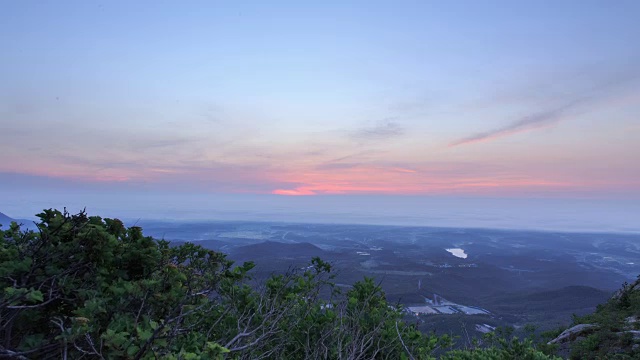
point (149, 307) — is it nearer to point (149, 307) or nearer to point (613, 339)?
point (149, 307)

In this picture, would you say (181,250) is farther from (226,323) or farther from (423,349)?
(423,349)

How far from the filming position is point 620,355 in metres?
9.30

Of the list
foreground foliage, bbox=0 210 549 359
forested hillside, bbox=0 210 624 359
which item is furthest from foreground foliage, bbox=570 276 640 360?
foreground foliage, bbox=0 210 549 359

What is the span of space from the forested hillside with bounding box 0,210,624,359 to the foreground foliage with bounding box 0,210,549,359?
0.05ft

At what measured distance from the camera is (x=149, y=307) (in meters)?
4.05

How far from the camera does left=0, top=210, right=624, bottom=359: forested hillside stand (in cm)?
342

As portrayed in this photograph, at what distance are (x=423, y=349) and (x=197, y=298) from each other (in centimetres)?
428

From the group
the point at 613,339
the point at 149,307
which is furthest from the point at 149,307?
the point at 613,339

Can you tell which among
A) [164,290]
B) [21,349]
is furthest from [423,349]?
[21,349]

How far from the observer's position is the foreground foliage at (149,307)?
3.42 meters

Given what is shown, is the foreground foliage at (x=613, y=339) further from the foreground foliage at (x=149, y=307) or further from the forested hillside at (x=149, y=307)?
the foreground foliage at (x=149, y=307)

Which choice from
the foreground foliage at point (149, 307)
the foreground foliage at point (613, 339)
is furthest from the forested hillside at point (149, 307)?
the foreground foliage at point (613, 339)

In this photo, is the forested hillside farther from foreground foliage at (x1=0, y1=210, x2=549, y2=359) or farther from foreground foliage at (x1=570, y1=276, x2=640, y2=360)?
foreground foliage at (x1=570, y1=276, x2=640, y2=360)

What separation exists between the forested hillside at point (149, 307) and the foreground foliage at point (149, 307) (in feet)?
0.05
